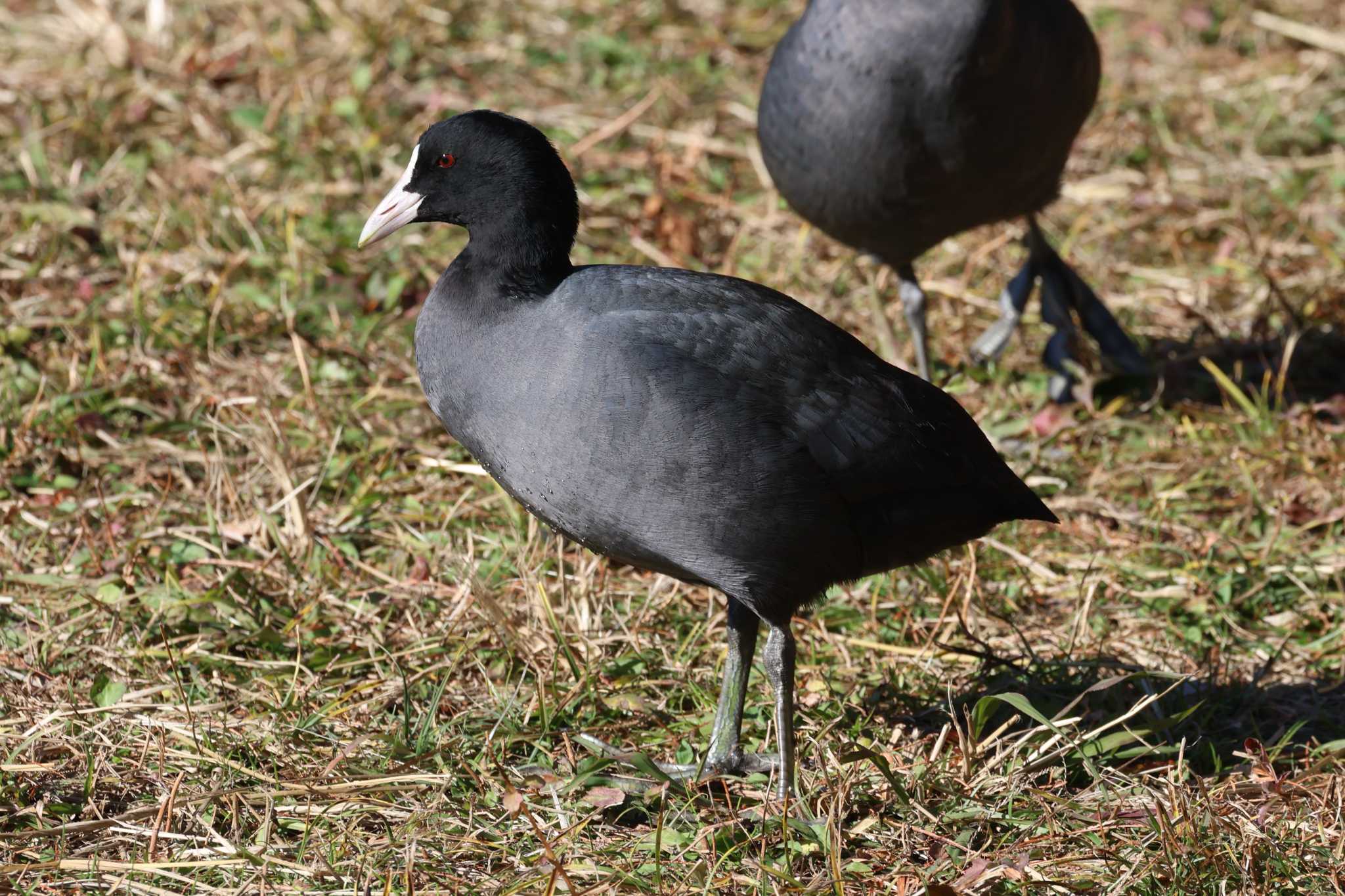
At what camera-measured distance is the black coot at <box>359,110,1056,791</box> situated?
300 centimetres

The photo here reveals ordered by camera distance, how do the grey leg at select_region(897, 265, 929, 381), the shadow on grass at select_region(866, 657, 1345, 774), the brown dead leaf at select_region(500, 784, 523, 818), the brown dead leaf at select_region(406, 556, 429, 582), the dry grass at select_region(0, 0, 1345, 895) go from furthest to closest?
the grey leg at select_region(897, 265, 929, 381)
the brown dead leaf at select_region(406, 556, 429, 582)
the shadow on grass at select_region(866, 657, 1345, 774)
the dry grass at select_region(0, 0, 1345, 895)
the brown dead leaf at select_region(500, 784, 523, 818)

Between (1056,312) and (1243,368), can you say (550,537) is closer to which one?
(1056,312)

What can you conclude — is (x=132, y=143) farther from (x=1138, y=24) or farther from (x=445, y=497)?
(x=1138, y=24)

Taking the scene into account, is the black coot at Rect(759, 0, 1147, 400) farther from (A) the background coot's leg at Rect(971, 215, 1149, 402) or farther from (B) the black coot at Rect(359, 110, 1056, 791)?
(B) the black coot at Rect(359, 110, 1056, 791)

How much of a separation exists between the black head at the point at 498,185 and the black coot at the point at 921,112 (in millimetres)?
1381

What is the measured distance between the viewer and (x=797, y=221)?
20.4 ft

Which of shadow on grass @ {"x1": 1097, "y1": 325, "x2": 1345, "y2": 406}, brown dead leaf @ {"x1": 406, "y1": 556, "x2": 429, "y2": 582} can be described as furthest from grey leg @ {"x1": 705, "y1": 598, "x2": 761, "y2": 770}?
shadow on grass @ {"x1": 1097, "y1": 325, "x2": 1345, "y2": 406}

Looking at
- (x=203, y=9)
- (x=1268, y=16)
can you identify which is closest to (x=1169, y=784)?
(x=1268, y=16)

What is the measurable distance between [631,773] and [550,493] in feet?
2.58

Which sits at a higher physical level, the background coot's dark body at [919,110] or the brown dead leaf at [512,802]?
the background coot's dark body at [919,110]

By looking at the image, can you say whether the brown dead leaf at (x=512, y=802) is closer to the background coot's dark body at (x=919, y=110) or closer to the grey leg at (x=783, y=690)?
the grey leg at (x=783, y=690)

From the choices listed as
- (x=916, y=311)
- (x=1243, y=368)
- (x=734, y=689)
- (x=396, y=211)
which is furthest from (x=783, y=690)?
(x=1243, y=368)

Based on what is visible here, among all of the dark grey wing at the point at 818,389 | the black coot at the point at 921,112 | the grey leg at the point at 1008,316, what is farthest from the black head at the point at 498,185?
the grey leg at the point at 1008,316

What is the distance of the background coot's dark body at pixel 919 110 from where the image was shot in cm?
438
